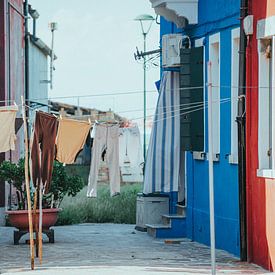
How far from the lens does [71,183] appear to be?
2080cm

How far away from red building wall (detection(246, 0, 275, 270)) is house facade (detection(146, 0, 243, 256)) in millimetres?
780

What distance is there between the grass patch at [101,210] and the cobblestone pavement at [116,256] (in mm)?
3329

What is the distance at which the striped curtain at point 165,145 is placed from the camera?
21.2 m

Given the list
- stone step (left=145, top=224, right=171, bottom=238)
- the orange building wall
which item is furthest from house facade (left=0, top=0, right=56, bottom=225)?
the orange building wall

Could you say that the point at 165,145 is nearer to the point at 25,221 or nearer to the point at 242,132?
the point at 25,221

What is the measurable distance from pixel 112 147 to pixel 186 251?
7.57ft

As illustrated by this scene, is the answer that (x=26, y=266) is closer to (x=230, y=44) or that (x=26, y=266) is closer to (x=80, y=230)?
(x=230, y=44)

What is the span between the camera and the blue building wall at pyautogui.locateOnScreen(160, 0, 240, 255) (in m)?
17.5

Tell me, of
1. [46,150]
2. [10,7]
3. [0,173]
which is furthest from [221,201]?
[10,7]

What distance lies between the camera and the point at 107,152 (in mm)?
18938

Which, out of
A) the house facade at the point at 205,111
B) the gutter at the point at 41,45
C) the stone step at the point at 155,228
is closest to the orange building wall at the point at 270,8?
the house facade at the point at 205,111

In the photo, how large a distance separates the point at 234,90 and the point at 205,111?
7.13 ft

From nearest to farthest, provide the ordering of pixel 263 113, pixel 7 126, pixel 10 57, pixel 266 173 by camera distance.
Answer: pixel 266 173, pixel 263 113, pixel 7 126, pixel 10 57

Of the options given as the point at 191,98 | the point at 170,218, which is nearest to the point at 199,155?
the point at 191,98
